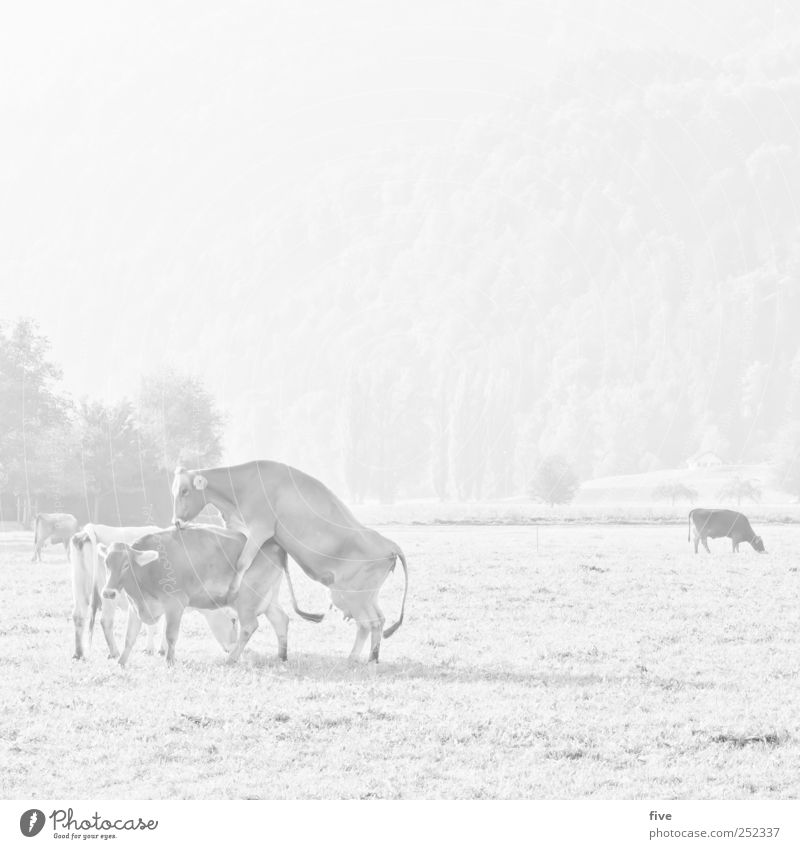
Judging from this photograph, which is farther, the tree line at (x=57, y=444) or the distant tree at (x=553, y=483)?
the distant tree at (x=553, y=483)

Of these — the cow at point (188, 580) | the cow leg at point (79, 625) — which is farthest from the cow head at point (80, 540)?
the cow leg at point (79, 625)

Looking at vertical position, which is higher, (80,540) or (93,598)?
(80,540)

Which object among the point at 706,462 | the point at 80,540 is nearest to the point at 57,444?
the point at 80,540

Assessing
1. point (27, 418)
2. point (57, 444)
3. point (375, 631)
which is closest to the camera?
point (375, 631)

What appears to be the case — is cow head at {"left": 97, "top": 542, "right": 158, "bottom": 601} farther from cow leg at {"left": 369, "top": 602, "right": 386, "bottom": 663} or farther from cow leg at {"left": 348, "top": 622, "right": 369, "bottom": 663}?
cow leg at {"left": 369, "top": 602, "right": 386, "bottom": 663}

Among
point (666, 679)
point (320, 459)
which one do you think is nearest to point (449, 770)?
point (666, 679)

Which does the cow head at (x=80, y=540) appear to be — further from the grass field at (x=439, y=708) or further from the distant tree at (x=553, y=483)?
the distant tree at (x=553, y=483)

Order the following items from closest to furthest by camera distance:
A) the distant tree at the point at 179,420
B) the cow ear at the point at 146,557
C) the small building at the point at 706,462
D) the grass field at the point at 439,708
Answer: the grass field at the point at 439,708
the cow ear at the point at 146,557
the distant tree at the point at 179,420
the small building at the point at 706,462

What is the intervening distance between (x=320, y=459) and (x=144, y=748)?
98344 mm

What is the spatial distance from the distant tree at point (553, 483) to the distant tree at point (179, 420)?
28204 millimetres

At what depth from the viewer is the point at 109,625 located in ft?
57.6

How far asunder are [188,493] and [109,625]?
211cm

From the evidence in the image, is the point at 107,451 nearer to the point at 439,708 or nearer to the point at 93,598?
the point at 93,598

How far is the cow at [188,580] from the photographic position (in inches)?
668
